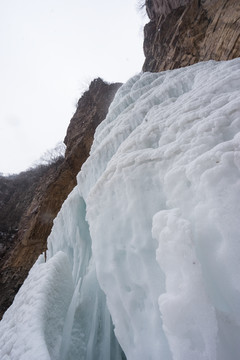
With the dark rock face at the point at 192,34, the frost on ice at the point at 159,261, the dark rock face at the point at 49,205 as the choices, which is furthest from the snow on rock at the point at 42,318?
the dark rock face at the point at 49,205

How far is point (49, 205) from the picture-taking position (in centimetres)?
966

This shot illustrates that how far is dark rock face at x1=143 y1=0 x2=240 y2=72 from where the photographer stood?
5922 mm

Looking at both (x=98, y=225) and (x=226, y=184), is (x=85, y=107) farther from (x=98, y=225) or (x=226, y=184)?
(x=226, y=184)

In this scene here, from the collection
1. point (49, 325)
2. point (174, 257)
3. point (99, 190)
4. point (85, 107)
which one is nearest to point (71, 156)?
point (85, 107)

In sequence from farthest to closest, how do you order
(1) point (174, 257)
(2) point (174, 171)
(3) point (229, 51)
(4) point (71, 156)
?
(4) point (71, 156) < (3) point (229, 51) < (2) point (174, 171) < (1) point (174, 257)

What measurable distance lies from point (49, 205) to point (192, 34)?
8.63 meters

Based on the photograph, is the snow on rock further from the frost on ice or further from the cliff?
the cliff

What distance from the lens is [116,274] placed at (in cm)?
188

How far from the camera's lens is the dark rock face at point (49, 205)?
870 centimetres

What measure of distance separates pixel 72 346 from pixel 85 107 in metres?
12.6

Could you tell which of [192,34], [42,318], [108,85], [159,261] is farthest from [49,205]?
[159,261]

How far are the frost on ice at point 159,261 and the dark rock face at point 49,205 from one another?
6880 mm

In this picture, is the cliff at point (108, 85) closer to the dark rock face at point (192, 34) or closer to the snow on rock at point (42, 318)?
the dark rock face at point (192, 34)

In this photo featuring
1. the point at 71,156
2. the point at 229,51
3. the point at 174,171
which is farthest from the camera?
the point at 71,156
